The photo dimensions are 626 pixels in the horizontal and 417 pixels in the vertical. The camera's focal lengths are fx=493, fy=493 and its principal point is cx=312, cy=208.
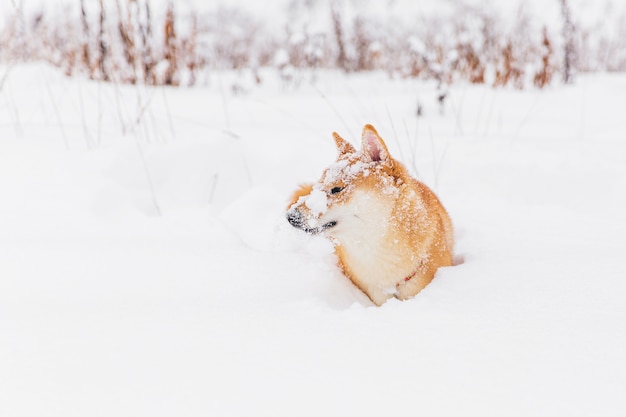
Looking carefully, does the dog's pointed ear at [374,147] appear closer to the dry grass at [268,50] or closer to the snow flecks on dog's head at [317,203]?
the snow flecks on dog's head at [317,203]

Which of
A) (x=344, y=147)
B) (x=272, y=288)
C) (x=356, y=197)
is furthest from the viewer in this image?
(x=344, y=147)

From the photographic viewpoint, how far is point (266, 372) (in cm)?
105

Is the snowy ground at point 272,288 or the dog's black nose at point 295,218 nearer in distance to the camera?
the snowy ground at point 272,288

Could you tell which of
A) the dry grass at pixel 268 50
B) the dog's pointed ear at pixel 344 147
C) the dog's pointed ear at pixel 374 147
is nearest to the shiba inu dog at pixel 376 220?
the dog's pointed ear at pixel 374 147

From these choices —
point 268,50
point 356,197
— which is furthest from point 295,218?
point 268,50

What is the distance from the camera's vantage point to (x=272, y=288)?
150cm

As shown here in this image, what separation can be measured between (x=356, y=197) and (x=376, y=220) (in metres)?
0.10

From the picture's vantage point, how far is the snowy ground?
3.22ft

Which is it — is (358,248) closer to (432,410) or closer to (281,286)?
(281,286)

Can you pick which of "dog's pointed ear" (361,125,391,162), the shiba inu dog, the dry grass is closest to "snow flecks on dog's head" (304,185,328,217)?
the shiba inu dog

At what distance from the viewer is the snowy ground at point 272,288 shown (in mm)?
983

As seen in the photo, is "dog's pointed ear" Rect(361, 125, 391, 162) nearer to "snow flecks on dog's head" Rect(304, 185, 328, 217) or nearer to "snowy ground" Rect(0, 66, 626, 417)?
"snow flecks on dog's head" Rect(304, 185, 328, 217)

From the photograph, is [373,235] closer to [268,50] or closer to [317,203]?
[317,203]

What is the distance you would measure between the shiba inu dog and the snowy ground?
0.09 meters
